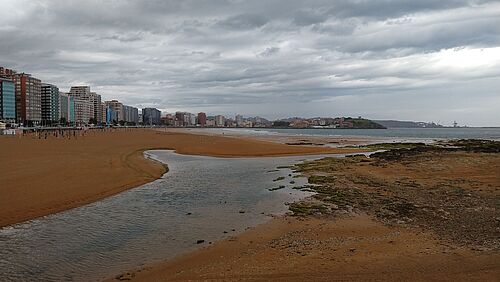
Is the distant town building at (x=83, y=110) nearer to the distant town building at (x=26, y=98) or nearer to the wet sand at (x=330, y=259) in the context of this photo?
the distant town building at (x=26, y=98)

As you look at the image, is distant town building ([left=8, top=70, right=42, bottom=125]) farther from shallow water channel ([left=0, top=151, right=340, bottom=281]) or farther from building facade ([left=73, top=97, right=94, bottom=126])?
shallow water channel ([left=0, top=151, right=340, bottom=281])

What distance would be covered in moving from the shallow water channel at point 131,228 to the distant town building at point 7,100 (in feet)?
374

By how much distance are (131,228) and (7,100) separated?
402 ft

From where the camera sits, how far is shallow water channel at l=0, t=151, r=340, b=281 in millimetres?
7492

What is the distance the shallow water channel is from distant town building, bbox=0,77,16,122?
11408cm

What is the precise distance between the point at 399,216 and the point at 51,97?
14930 centimetres

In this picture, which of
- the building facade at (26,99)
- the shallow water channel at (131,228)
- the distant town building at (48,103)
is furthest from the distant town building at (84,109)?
the shallow water channel at (131,228)

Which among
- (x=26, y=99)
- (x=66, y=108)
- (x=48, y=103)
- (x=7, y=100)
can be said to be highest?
(x=26, y=99)

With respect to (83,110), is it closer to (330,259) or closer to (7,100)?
(7,100)

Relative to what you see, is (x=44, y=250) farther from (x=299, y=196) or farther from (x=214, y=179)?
(x=214, y=179)

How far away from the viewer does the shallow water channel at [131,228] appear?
7492 mm

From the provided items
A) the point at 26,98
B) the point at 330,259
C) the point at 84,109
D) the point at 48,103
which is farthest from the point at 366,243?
the point at 84,109

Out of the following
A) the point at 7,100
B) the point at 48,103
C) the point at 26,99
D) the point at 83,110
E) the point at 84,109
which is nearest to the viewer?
the point at 7,100

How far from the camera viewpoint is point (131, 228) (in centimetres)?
1035
